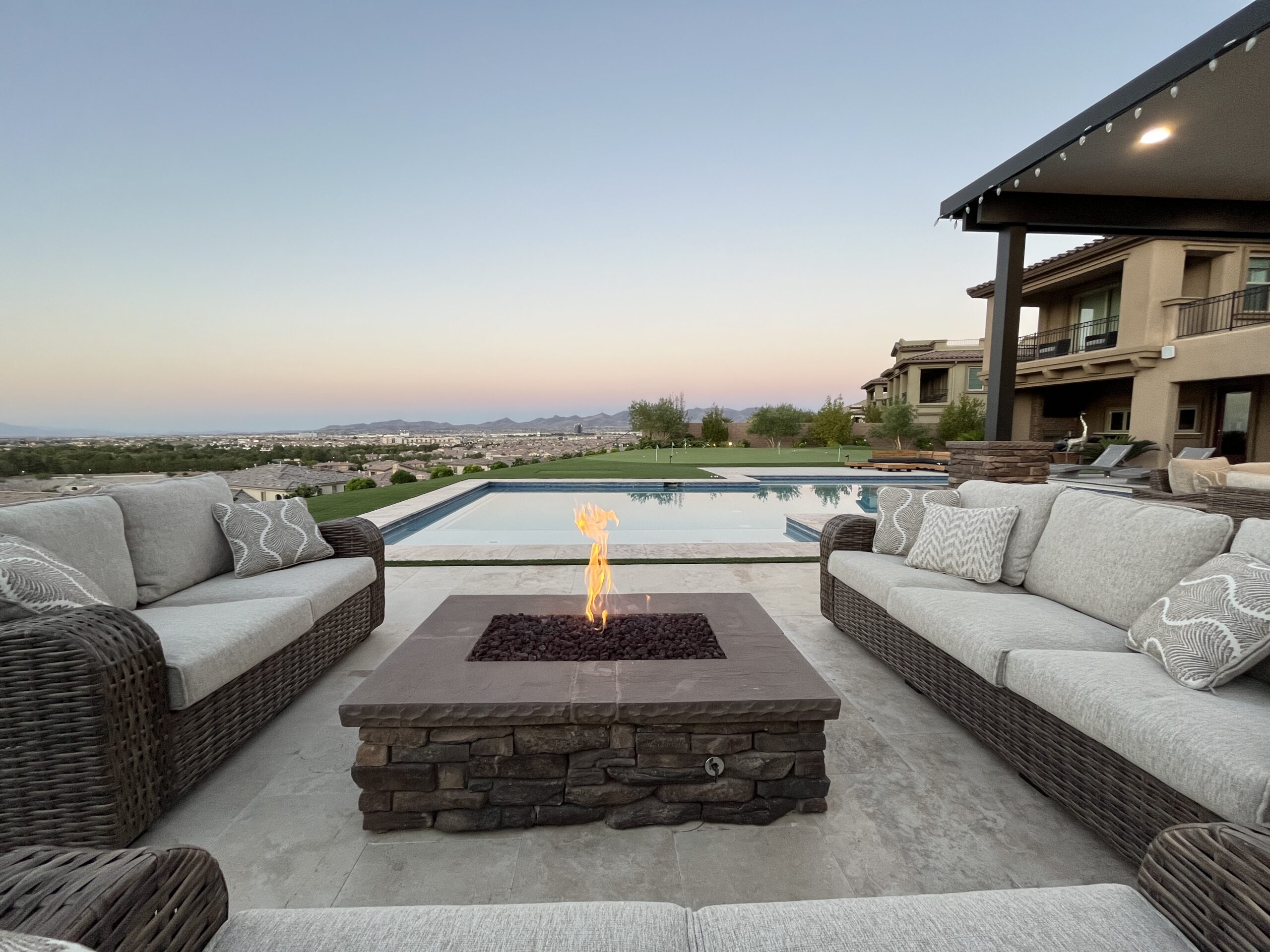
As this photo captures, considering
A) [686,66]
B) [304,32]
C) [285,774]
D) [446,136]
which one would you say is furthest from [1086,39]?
[285,774]

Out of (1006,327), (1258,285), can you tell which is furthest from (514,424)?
(1006,327)

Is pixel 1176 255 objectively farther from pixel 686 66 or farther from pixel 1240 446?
pixel 686 66

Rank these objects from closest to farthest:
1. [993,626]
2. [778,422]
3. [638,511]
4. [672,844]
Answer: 1. [672,844]
2. [993,626]
3. [638,511]
4. [778,422]

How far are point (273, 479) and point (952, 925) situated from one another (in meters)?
5.12

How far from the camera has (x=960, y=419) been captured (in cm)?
2236

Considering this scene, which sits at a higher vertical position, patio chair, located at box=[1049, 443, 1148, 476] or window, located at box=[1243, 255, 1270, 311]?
window, located at box=[1243, 255, 1270, 311]

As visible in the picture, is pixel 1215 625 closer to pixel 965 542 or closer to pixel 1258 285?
pixel 965 542

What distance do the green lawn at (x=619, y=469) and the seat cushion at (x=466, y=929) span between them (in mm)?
5470

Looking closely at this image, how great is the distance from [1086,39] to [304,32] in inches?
405

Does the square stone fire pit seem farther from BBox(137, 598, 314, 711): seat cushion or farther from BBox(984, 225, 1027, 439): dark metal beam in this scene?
BBox(984, 225, 1027, 439): dark metal beam

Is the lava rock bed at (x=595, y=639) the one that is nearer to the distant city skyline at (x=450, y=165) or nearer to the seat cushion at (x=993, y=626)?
the seat cushion at (x=993, y=626)

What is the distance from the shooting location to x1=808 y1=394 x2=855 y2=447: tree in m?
27.8

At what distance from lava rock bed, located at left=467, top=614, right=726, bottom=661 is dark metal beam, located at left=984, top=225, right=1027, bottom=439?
14.4ft

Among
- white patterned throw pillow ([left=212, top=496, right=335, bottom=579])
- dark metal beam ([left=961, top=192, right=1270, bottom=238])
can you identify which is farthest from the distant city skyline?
white patterned throw pillow ([left=212, top=496, right=335, bottom=579])
